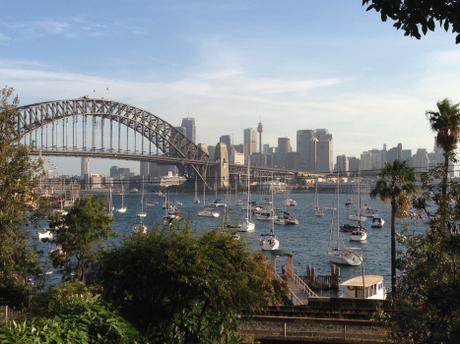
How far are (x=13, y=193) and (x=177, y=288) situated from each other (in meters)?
6.49

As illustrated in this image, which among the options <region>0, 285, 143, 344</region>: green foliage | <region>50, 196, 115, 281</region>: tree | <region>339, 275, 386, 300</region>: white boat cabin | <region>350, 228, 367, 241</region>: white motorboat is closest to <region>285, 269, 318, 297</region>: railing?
<region>339, 275, 386, 300</region>: white boat cabin

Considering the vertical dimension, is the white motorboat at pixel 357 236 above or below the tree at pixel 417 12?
below

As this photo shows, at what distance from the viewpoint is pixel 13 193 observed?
55.8 ft

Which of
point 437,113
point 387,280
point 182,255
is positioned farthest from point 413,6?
point 387,280

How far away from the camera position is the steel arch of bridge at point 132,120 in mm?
136625

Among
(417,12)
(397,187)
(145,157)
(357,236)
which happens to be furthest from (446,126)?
(145,157)

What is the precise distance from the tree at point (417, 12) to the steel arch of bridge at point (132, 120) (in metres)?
125

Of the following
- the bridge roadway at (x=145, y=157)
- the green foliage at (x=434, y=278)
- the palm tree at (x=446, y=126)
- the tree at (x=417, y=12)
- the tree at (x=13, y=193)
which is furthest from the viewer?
the bridge roadway at (x=145, y=157)

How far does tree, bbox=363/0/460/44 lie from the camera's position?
17.9ft

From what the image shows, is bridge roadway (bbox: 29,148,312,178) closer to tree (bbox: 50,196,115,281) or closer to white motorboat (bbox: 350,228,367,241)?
white motorboat (bbox: 350,228,367,241)

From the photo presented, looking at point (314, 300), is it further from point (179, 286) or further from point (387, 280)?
point (387, 280)

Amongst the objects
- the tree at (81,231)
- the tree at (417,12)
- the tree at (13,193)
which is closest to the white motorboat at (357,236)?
the tree at (81,231)

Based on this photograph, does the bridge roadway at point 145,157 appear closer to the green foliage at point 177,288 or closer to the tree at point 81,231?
the tree at point 81,231

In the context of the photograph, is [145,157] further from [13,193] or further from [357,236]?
[13,193]
